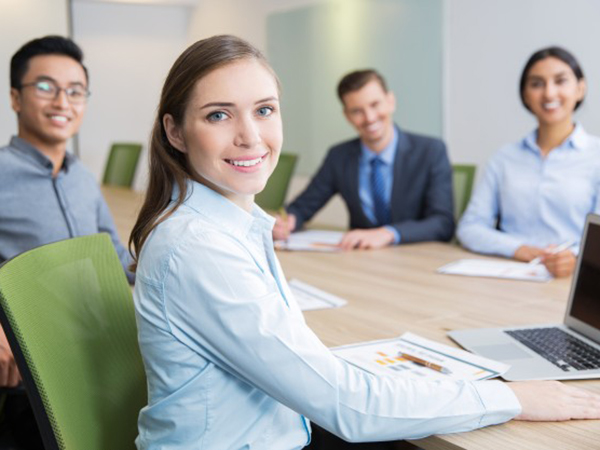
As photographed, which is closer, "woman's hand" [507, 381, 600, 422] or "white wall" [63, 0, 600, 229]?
"woman's hand" [507, 381, 600, 422]

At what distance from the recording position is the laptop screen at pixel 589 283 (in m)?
1.50

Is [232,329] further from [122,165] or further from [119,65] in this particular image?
[119,65]

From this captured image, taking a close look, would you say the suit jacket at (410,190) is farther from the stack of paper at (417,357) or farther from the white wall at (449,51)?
the white wall at (449,51)

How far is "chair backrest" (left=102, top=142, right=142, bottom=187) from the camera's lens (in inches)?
226

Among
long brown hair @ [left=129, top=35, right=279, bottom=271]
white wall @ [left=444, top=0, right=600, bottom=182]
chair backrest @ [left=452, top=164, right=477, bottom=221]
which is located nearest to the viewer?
long brown hair @ [left=129, top=35, right=279, bottom=271]

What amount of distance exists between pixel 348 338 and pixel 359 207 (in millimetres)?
1689

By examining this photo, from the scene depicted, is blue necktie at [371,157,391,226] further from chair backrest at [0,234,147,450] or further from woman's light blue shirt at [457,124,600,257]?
chair backrest at [0,234,147,450]

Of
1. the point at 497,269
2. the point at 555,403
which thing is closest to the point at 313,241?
the point at 497,269

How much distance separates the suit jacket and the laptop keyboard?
4.21 ft

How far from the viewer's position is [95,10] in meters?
7.19

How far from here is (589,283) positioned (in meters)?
1.54

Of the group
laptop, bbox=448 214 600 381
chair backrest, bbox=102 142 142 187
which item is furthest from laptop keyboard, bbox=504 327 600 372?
chair backrest, bbox=102 142 142 187

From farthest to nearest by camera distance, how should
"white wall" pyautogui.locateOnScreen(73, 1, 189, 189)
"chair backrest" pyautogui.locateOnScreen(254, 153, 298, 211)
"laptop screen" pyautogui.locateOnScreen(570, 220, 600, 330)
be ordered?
"white wall" pyautogui.locateOnScreen(73, 1, 189, 189)
"chair backrest" pyautogui.locateOnScreen(254, 153, 298, 211)
"laptop screen" pyautogui.locateOnScreen(570, 220, 600, 330)

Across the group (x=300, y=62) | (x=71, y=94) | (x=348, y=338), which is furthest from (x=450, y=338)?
(x=300, y=62)
